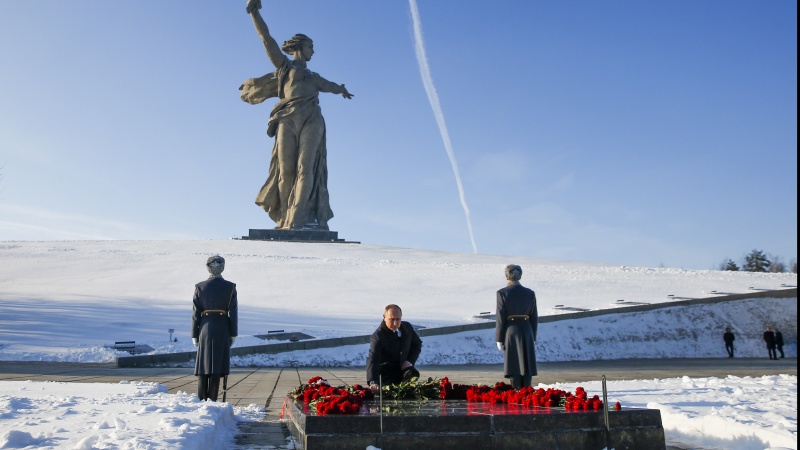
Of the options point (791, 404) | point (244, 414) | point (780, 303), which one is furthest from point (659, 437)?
point (780, 303)

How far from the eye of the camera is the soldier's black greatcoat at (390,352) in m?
5.75

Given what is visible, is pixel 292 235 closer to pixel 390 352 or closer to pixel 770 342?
pixel 770 342

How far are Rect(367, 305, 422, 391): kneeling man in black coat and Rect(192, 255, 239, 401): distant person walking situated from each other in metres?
1.64

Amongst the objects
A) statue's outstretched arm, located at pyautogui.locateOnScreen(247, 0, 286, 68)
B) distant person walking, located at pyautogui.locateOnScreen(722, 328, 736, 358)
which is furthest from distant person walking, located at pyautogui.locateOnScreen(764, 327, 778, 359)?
statue's outstretched arm, located at pyautogui.locateOnScreen(247, 0, 286, 68)

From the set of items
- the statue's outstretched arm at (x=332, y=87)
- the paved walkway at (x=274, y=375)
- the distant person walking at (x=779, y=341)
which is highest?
the statue's outstretched arm at (x=332, y=87)

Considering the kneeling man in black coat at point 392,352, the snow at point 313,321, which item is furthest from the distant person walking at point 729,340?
the kneeling man in black coat at point 392,352

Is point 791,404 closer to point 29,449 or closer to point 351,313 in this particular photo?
point 29,449

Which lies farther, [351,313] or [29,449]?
[351,313]

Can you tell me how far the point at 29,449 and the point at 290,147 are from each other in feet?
100

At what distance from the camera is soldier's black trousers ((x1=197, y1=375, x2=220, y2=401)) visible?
21.9 ft

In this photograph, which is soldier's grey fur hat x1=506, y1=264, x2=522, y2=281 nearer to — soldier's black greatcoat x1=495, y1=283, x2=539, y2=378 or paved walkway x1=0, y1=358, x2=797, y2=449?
soldier's black greatcoat x1=495, y1=283, x2=539, y2=378

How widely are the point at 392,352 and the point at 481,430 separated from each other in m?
1.68

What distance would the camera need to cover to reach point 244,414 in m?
6.07

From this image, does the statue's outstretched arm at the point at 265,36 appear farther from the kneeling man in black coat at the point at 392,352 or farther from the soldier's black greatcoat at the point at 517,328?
the kneeling man in black coat at the point at 392,352
